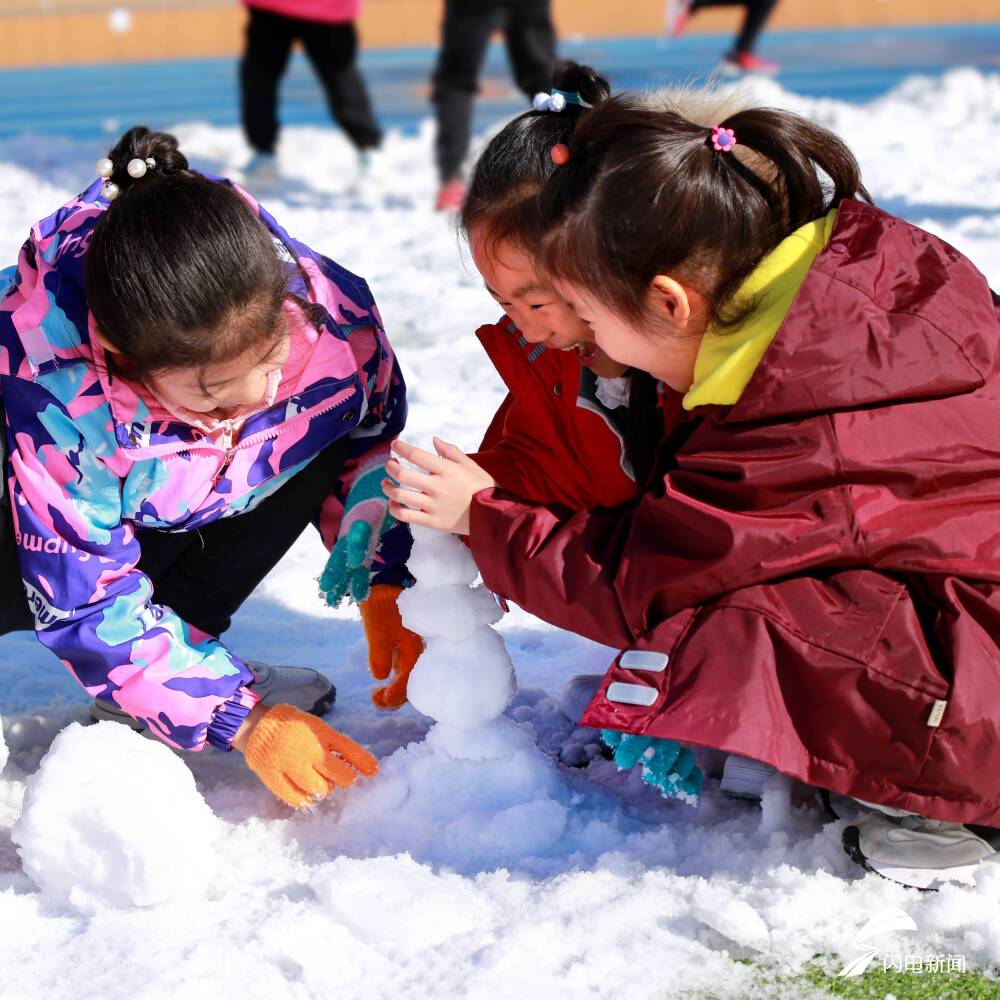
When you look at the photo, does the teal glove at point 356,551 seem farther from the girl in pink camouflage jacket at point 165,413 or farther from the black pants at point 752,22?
the black pants at point 752,22

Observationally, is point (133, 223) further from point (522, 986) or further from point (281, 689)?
point (522, 986)

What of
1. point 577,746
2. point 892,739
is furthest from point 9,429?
point 892,739

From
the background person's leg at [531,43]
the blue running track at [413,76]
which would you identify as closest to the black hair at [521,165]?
the background person's leg at [531,43]

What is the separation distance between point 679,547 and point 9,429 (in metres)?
0.77

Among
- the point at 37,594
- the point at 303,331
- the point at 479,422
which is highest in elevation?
the point at 303,331

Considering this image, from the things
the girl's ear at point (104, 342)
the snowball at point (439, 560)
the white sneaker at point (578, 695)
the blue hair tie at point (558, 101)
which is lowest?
the white sneaker at point (578, 695)

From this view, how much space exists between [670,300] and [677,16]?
6.25 metres

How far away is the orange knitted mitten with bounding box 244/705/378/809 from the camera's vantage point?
149 centimetres

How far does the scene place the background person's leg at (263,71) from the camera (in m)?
4.51

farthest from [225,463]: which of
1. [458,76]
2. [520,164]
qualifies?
[458,76]

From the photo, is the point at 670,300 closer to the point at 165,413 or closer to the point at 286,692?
the point at 165,413

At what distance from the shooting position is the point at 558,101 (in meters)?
1.53

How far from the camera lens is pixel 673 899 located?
4.43 ft

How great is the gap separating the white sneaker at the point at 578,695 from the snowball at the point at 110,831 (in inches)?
19.4
